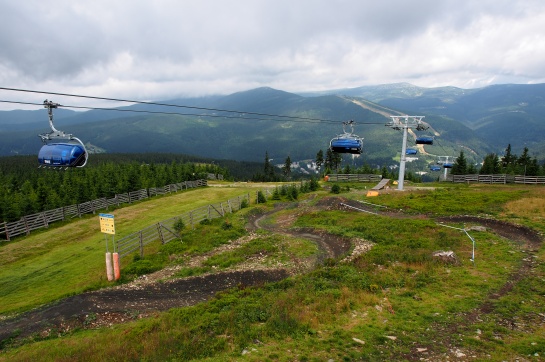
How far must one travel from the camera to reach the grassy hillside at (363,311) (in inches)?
397

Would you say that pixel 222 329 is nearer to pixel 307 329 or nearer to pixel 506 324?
pixel 307 329

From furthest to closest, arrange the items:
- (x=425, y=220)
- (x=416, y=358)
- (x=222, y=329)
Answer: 1. (x=425, y=220)
2. (x=222, y=329)
3. (x=416, y=358)

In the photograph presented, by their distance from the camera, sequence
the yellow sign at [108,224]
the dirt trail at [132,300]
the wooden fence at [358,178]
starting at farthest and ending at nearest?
the wooden fence at [358,178] → the yellow sign at [108,224] → the dirt trail at [132,300]

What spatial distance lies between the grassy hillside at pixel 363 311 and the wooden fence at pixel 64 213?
10.8 metres

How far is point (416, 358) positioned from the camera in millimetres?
9391

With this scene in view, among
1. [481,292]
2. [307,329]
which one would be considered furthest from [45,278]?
[481,292]

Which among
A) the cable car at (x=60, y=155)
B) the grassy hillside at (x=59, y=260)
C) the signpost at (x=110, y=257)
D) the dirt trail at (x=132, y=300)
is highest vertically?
the cable car at (x=60, y=155)

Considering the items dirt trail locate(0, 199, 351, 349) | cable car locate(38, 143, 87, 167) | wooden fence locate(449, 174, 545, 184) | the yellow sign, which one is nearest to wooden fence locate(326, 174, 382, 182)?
wooden fence locate(449, 174, 545, 184)

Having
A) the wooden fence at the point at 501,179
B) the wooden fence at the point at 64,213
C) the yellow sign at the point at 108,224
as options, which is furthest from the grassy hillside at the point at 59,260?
the wooden fence at the point at 501,179

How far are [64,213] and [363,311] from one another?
130 ft

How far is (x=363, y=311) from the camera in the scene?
12.5 m

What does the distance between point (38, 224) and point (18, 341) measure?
27455 mm

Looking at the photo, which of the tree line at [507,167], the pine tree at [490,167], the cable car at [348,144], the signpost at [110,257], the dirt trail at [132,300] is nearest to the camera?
the dirt trail at [132,300]

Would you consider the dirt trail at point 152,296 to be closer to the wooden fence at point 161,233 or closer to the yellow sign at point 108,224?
the yellow sign at point 108,224
